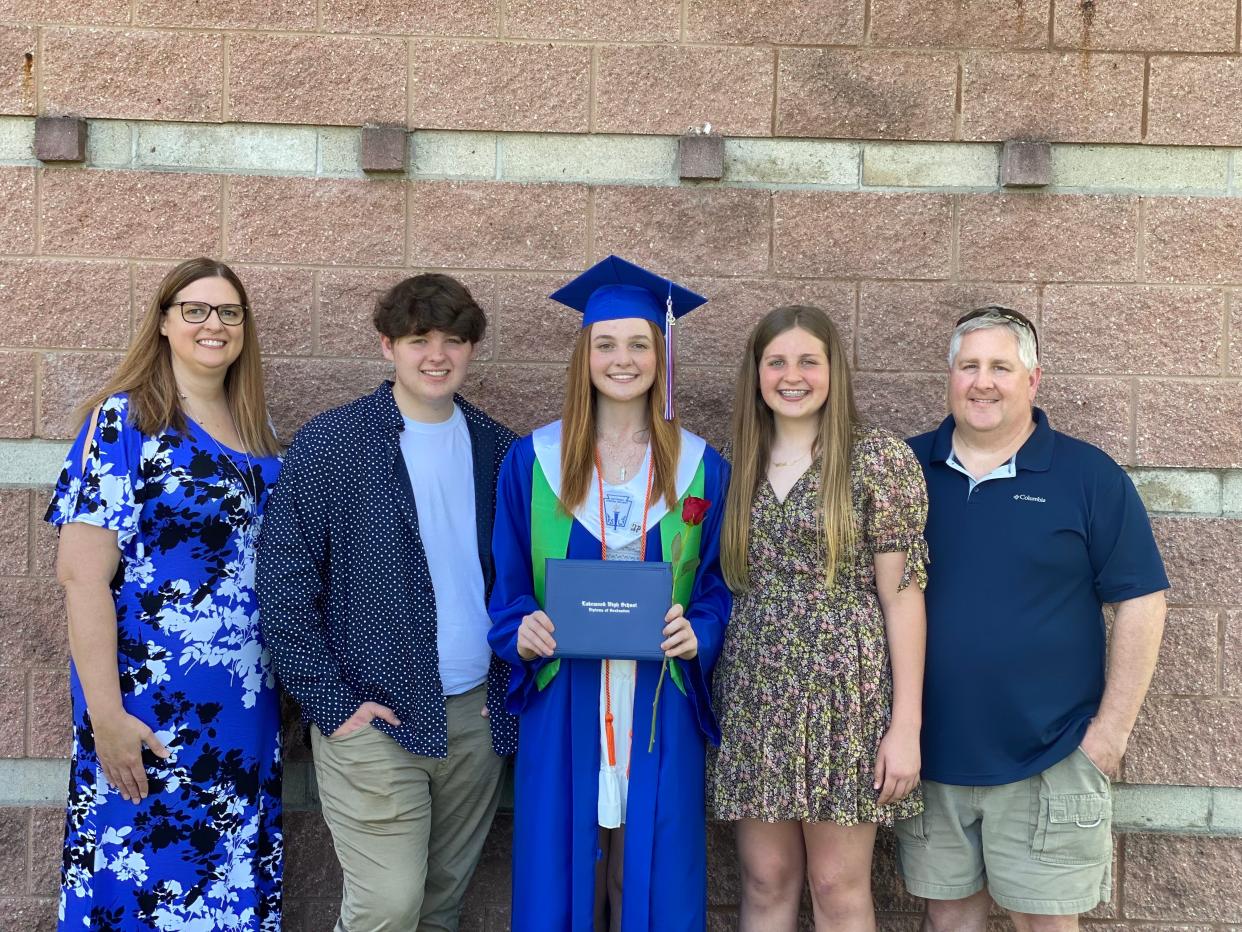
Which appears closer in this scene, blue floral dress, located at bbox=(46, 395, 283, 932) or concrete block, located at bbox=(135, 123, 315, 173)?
blue floral dress, located at bbox=(46, 395, 283, 932)

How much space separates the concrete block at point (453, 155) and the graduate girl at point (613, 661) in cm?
83

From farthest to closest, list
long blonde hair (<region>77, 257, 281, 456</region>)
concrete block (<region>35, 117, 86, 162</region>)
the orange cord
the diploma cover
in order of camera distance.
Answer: concrete block (<region>35, 117, 86, 162</region>) < long blonde hair (<region>77, 257, 281, 456</region>) < the orange cord < the diploma cover

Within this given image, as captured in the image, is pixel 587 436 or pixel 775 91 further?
pixel 775 91

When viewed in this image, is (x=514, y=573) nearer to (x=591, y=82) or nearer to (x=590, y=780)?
(x=590, y=780)

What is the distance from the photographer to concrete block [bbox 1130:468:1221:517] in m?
3.63

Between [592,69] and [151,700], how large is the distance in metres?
2.39

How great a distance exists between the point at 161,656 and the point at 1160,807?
3197 millimetres

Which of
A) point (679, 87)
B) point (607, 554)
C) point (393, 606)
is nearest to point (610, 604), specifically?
point (607, 554)

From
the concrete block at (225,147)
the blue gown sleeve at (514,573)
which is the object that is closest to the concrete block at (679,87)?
the concrete block at (225,147)

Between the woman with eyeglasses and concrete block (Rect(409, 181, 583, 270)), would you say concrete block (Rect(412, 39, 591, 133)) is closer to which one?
concrete block (Rect(409, 181, 583, 270))

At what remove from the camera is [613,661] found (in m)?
2.97

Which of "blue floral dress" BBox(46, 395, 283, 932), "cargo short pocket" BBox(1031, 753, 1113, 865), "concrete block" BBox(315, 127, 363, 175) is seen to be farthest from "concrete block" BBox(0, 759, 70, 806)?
"cargo short pocket" BBox(1031, 753, 1113, 865)

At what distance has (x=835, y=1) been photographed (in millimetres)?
3625

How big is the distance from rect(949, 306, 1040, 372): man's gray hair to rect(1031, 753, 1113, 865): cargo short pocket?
1108 mm
